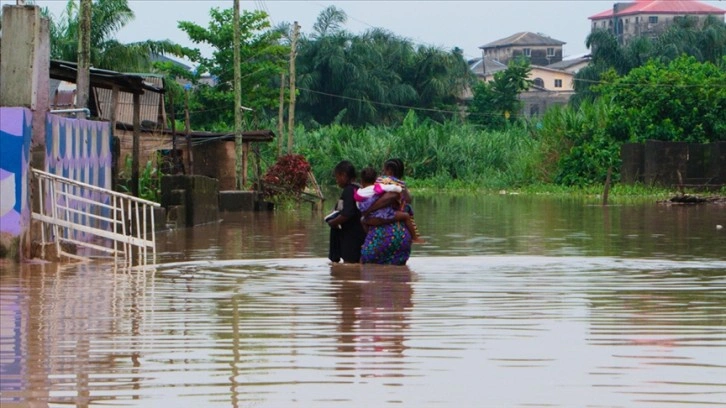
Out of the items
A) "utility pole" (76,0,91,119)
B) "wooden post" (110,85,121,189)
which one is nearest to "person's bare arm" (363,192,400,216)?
"utility pole" (76,0,91,119)

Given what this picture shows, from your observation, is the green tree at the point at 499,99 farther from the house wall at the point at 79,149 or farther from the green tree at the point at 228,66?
the house wall at the point at 79,149

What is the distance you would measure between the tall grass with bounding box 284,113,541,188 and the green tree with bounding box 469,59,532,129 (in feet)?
61.5

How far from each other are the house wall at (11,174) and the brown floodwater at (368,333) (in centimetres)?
47

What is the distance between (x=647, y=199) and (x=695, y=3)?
129 metres

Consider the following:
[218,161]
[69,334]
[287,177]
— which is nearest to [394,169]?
[69,334]

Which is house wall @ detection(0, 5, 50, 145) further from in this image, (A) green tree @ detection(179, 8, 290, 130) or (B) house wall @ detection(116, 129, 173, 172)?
(A) green tree @ detection(179, 8, 290, 130)

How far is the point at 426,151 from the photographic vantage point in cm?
6381

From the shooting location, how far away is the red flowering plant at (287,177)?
122 ft

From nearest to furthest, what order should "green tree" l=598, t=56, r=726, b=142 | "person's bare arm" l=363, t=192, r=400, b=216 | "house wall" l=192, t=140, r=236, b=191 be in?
1. "person's bare arm" l=363, t=192, r=400, b=216
2. "house wall" l=192, t=140, r=236, b=191
3. "green tree" l=598, t=56, r=726, b=142

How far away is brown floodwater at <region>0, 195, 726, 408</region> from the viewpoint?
662cm

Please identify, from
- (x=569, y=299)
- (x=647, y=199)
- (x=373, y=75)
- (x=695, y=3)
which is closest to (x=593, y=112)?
(x=647, y=199)

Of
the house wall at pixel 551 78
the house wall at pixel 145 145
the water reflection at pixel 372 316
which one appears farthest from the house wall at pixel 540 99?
the water reflection at pixel 372 316

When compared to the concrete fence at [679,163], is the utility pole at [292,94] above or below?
above

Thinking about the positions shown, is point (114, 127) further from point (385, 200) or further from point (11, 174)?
point (385, 200)
